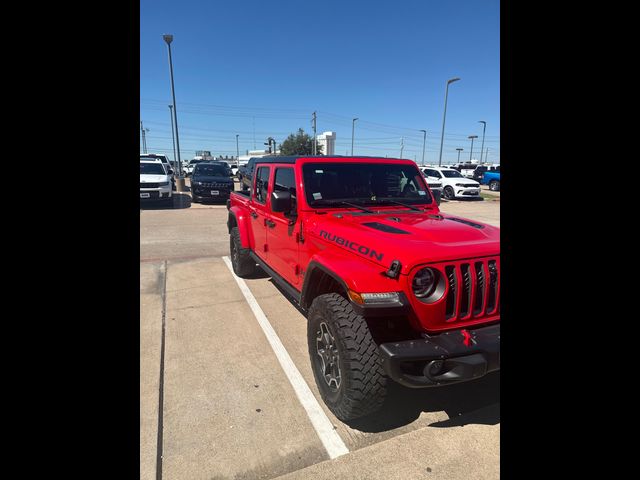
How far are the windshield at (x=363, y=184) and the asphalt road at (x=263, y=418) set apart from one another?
1533 millimetres

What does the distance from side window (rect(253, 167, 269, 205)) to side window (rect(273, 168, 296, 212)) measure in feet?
0.94

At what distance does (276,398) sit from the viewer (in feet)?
9.17

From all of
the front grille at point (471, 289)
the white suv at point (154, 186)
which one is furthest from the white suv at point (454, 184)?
the front grille at point (471, 289)

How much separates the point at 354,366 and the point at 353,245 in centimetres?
85

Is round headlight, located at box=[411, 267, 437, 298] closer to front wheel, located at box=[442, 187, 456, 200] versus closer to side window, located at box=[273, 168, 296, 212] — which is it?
side window, located at box=[273, 168, 296, 212]

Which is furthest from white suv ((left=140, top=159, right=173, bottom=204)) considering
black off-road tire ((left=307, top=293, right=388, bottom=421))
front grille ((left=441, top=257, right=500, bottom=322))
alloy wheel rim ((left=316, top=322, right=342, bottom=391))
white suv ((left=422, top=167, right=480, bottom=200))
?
white suv ((left=422, top=167, right=480, bottom=200))

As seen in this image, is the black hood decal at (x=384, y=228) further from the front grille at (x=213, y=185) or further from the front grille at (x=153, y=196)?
the front grille at (x=213, y=185)

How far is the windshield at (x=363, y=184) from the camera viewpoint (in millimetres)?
3633

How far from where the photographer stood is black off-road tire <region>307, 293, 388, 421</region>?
2.28 m

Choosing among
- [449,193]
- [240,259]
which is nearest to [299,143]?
[449,193]
